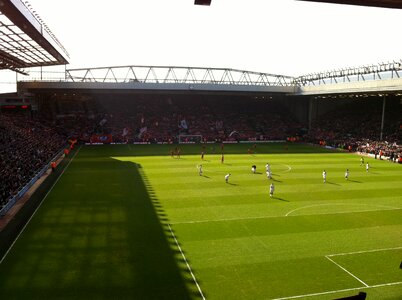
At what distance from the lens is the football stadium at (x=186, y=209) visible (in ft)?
45.1

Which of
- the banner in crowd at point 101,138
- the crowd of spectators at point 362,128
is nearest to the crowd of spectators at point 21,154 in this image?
the banner in crowd at point 101,138

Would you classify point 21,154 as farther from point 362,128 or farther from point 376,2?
point 362,128

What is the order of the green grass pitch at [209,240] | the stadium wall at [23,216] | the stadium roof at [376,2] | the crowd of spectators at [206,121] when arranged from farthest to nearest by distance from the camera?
the crowd of spectators at [206,121]
the stadium wall at [23,216]
the green grass pitch at [209,240]
the stadium roof at [376,2]

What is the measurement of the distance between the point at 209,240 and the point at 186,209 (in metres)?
5.14

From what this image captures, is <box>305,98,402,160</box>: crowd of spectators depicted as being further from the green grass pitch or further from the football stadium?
the green grass pitch

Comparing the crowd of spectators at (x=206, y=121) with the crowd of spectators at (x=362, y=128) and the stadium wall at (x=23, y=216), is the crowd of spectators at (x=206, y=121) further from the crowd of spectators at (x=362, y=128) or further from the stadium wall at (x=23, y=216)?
the stadium wall at (x=23, y=216)

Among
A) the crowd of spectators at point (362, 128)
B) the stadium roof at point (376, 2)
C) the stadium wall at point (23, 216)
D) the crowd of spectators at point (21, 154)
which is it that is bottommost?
the stadium wall at point (23, 216)

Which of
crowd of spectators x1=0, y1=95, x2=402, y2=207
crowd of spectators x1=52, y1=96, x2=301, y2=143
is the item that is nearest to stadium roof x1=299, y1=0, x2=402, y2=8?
crowd of spectators x1=0, y1=95, x2=402, y2=207

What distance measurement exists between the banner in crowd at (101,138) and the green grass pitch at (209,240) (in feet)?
89.3

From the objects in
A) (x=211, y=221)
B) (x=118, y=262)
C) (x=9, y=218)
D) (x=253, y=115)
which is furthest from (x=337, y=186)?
(x=253, y=115)

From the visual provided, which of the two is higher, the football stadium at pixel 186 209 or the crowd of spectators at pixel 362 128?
the crowd of spectators at pixel 362 128

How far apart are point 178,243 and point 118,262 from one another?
3.03 meters

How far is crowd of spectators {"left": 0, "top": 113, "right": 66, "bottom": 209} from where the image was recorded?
81.4 feet

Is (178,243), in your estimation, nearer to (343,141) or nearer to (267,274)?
(267,274)
